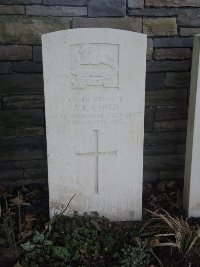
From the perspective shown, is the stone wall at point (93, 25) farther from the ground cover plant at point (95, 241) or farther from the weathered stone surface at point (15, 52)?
the ground cover plant at point (95, 241)

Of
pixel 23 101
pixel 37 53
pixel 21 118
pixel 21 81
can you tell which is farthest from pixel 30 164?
pixel 37 53

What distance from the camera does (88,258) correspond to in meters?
2.48

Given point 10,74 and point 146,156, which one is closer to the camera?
point 10,74

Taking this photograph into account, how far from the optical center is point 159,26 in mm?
2969

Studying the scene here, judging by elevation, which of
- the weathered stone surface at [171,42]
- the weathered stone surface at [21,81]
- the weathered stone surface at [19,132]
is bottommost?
the weathered stone surface at [19,132]

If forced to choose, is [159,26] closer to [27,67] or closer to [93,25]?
[93,25]

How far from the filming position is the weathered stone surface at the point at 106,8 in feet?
9.37

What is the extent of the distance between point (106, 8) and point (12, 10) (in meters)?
0.71

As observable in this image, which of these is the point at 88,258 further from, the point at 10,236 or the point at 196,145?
the point at 196,145

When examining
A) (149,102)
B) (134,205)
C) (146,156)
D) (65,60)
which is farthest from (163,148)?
(65,60)

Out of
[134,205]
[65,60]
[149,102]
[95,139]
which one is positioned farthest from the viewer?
[149,102]

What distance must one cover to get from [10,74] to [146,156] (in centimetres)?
135

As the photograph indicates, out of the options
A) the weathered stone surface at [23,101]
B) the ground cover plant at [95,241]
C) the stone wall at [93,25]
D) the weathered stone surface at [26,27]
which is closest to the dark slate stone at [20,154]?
the stone wall at [93,25]

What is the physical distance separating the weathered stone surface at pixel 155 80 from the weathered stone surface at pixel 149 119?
0.62 ft
